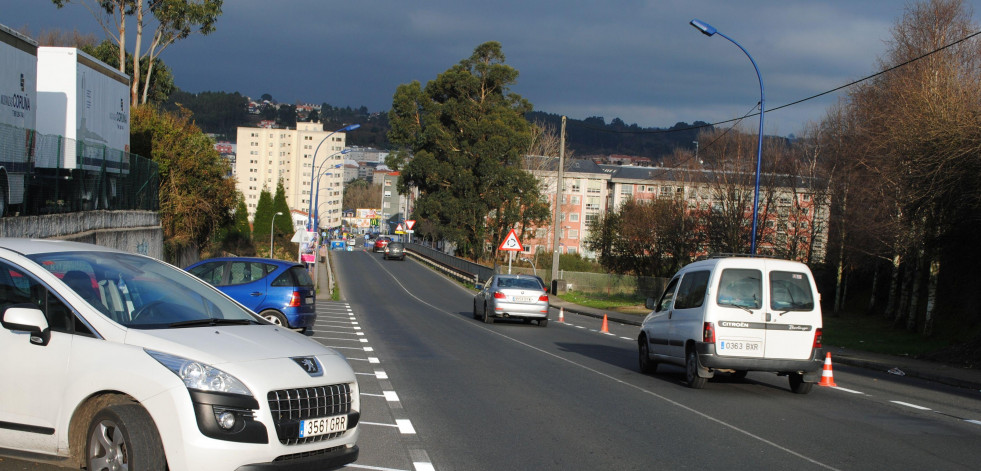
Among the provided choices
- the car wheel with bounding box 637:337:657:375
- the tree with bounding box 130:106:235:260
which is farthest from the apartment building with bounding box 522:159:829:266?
the car wheel with bounding box 637:337:657:375

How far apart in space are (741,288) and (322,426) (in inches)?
327

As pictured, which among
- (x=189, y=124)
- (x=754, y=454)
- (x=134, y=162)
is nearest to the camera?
(x=754, y=454)

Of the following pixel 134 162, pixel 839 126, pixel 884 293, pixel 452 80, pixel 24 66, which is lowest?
pixel 884 293

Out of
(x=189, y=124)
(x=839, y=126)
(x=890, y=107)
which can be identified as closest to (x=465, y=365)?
(x=890, y=107)

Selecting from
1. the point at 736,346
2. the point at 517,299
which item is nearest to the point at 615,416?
the point at 736,346

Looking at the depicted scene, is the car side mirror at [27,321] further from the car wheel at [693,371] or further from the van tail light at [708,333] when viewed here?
the car wheel at [693,371]

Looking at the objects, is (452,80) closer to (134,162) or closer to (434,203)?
(434,203)

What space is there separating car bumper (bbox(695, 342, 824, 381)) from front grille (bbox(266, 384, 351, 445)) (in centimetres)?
750

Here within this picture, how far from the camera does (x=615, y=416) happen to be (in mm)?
9984

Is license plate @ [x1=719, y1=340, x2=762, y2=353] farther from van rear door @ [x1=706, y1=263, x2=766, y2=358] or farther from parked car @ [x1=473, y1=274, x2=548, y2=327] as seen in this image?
parked car @ [x1=473, y1=274, x2=548, y2=327]

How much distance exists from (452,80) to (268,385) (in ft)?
207

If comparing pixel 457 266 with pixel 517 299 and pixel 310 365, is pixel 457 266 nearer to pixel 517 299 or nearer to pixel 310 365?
pixel 517 299

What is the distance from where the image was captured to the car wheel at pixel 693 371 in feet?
41.8

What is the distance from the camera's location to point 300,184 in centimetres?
19162
